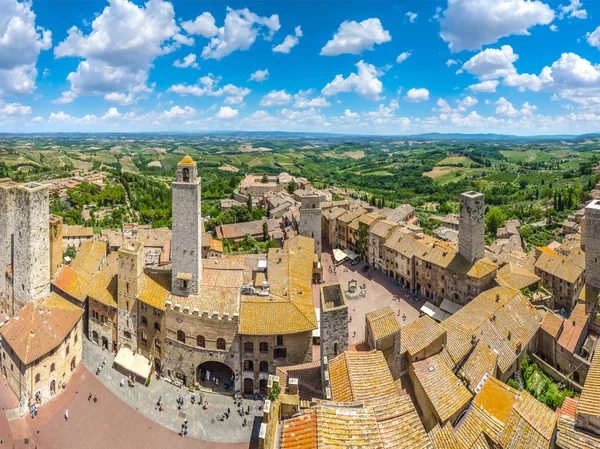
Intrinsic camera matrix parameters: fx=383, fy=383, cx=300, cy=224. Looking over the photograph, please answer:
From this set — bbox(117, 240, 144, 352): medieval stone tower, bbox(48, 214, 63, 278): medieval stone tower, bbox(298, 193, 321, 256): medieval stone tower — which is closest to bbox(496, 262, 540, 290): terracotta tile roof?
bbox(298, 193, 321, 256): medieval stone tower

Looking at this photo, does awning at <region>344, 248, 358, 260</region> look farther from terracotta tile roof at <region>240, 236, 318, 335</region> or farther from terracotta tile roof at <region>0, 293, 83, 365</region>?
terracotta tile roof at <region>0, 293, 83, 365</region>

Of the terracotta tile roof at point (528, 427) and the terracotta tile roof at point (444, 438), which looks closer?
the terracotta tile roof at point (444, 438)

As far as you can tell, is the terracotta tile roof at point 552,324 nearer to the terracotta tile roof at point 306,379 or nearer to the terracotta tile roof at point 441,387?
the terracotta tile roof at point 441,387

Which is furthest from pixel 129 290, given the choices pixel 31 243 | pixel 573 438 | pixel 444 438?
pixel 573 438

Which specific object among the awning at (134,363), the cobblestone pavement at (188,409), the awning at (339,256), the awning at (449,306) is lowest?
the cobblestone pavement at (188,409)

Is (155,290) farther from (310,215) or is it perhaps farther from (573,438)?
(573,438)

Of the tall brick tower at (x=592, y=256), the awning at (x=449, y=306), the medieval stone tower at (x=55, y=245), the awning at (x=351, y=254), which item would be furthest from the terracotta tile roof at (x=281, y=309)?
the tall brick tower at (x=592, y=256)
